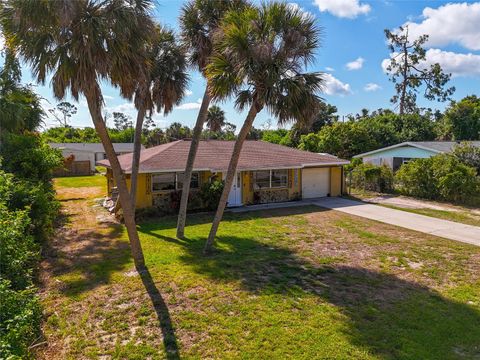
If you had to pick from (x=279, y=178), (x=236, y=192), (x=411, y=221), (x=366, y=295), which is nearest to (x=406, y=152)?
(x=279, y=178)

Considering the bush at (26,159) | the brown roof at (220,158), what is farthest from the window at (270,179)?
the bush at (26,159)

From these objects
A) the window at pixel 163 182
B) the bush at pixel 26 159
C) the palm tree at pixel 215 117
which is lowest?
the window at pixel 163 182

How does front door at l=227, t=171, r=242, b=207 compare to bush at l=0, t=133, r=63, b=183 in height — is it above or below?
below

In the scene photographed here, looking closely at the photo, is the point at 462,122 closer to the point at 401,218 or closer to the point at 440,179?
the point at 440,179

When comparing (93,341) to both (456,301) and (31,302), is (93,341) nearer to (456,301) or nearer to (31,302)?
(31,302)

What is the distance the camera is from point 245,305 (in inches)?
277

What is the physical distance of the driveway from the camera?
12.7 m

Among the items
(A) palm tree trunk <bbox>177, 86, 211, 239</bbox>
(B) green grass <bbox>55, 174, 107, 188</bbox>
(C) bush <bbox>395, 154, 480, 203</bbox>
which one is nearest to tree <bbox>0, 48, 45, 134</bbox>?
(A) palm tree trunk <bbox>177, 86, 211, 239</bbox>

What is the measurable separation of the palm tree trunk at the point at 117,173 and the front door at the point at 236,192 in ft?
31.2

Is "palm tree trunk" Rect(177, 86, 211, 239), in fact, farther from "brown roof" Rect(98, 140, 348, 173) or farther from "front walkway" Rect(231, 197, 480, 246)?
"front walkway" Rect(231, 197, 480, 246)

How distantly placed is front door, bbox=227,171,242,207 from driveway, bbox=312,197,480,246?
426 cm

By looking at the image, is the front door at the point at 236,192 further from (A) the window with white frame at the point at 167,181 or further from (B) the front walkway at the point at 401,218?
(A) the window with white frame at the point at 167,181

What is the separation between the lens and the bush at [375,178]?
22578 mm

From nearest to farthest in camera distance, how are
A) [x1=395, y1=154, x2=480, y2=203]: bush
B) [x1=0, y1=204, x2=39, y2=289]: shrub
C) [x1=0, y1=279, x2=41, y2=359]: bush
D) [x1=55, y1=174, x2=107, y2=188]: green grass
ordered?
[x1=0, y1=279, x2=41, y2=359]: bush < [x1=0, y1=204, x2=39, y2=289]: shrub < [x1=395, y1=154, x2=480, y2=203]: bush < [x1=55, y1=174, x2=107, y2=188]: green grass
